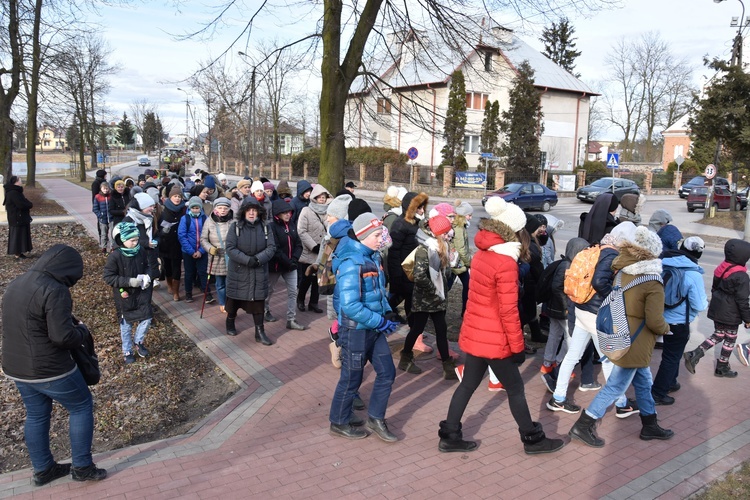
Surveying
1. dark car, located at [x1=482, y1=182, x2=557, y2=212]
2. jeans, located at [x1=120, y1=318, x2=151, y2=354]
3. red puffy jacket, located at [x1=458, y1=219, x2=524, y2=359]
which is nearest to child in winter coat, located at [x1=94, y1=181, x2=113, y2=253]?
jeans, located at [x1=120, y1=318, x2=151, y2=354]

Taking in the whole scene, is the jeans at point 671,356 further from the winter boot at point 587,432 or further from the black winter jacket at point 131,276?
the black winter jacket at point 131,276

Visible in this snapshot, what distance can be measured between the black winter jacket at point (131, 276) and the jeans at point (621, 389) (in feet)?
15.7

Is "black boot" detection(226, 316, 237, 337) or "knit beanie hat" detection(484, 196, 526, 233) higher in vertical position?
"knit beanie hat" detection(484, 196, 526, 233)

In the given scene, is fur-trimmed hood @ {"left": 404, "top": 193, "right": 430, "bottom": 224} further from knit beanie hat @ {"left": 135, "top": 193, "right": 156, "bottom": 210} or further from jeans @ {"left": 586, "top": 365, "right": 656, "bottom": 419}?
knit beanie hat @ {"left": 135, "top": 193, "right": 156, "bottom": 210}

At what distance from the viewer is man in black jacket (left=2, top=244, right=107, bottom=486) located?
12.2 feet

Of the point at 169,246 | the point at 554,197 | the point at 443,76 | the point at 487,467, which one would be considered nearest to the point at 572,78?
the point at 554,197

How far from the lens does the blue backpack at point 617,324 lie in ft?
14.6

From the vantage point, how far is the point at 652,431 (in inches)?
191

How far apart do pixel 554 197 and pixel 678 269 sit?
26.8 meters

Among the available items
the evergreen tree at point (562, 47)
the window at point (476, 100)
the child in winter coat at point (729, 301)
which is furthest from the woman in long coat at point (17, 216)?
the evergreen tree at point (562, 47)

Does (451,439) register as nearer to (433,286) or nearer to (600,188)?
(433,286)

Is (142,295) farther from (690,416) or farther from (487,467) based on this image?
(690,416)

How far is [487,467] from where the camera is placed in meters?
4.41

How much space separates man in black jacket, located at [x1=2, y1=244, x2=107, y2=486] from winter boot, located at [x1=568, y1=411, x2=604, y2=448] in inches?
149
